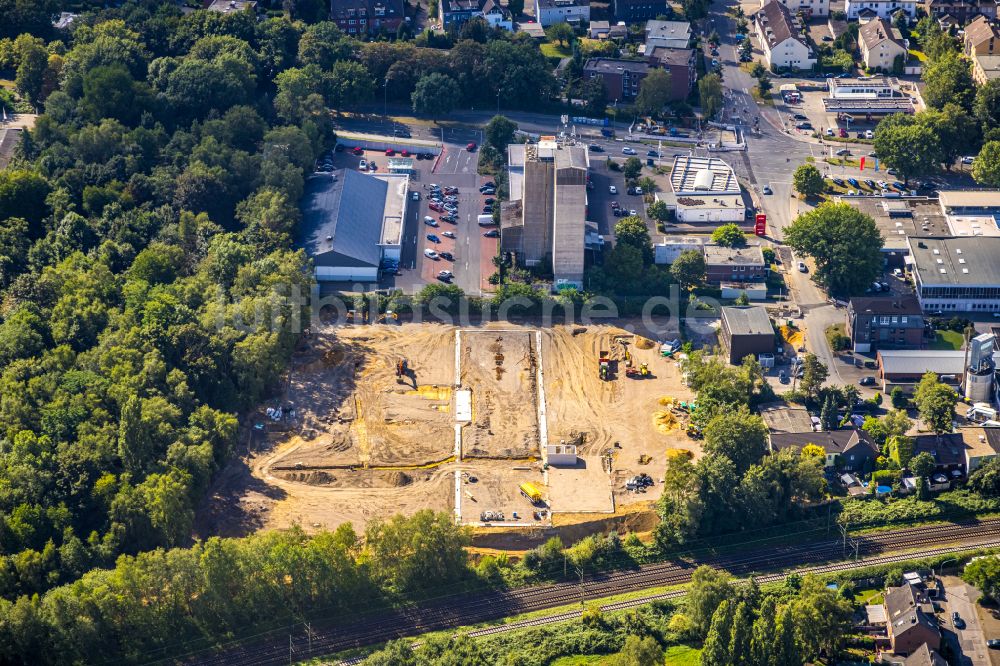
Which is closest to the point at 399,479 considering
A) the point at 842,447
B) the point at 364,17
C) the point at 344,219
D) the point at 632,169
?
the point at 842,447

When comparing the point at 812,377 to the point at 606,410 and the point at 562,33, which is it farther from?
the point at 562,33

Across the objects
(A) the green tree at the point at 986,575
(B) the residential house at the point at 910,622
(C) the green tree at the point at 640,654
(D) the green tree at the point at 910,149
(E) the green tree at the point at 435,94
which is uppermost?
(E) the green tree at the point at 435,94

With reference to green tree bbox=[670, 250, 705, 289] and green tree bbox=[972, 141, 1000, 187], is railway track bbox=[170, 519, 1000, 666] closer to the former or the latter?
green tree bbox=[670, 250, 705, 289]

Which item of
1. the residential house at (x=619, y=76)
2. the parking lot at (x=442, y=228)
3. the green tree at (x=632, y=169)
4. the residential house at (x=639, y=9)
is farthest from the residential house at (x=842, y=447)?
the residential house at (x=639, y=9)

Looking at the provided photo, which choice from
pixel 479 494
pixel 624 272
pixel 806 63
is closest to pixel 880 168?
pixel 806 63

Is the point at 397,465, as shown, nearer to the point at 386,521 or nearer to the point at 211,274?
the point at 386,521

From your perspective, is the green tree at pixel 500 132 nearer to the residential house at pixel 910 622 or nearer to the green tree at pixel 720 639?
the residential house at pixel 910 622

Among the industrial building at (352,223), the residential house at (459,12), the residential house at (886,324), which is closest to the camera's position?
the residential house at (886,324)
